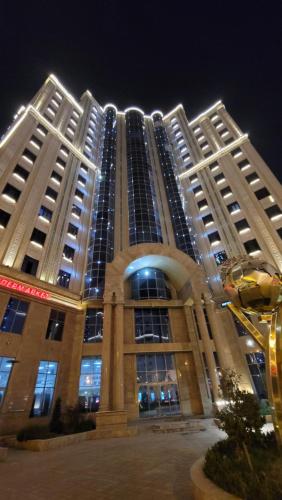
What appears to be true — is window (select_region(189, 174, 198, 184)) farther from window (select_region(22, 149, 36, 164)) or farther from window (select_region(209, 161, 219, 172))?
window (select_region(22, 149, 36, 164))

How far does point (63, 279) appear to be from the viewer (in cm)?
2405

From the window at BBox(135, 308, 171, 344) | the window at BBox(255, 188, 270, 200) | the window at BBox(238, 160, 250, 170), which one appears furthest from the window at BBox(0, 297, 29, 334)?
the window at BBox(238, 160, 250, 170)

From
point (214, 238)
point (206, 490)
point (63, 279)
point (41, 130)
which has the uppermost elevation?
point (41, 130)

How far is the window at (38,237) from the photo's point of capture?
23342 mm

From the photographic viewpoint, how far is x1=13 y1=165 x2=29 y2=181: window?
25.2 metres

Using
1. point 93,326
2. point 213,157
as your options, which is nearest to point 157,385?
point 93,326

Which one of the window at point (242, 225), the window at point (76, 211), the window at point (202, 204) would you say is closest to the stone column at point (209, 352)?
the window at point (242, 225)

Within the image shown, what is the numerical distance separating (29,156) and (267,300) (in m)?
30.6

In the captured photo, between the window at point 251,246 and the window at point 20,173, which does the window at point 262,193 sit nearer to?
the window at point 251,246

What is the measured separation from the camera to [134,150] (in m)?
42.8

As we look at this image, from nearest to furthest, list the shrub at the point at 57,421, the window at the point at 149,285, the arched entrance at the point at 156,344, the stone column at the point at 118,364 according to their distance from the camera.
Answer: the shrub at the point at 57,421, the stone column at the point at 118,364, the arched entrance at the point at 156,344, the window at the point at 149,285

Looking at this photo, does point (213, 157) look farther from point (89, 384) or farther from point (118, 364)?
point (89, 384)

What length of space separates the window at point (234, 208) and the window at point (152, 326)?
51.5ft

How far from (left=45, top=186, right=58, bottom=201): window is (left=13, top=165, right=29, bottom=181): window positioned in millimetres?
2652
